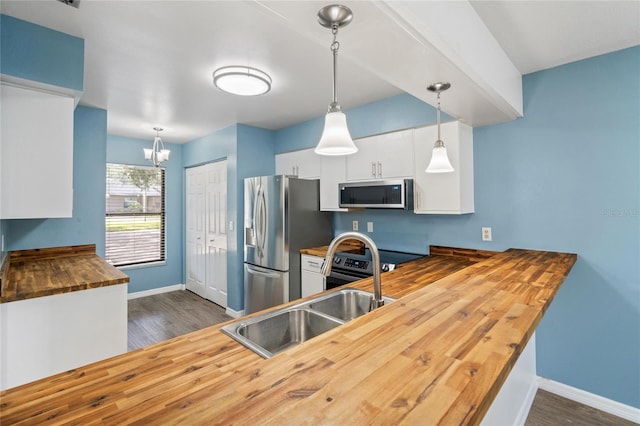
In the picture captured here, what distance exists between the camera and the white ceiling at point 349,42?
50.1 inches

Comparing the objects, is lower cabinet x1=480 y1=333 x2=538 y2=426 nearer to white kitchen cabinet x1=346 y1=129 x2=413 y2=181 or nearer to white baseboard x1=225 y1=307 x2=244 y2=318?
white kitchen cabinet x1=346 y1=129 x2=413 y2=181

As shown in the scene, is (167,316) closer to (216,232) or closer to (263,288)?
(216,232)

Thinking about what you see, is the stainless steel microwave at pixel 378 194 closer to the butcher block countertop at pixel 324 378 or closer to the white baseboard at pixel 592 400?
the butcher block countertop at pixel 324 378

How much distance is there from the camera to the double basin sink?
4.23ft

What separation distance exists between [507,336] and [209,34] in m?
2.18

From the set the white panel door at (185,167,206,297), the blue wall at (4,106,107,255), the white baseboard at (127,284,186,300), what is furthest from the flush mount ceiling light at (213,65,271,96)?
the white baseboard at (127,284,186,300)

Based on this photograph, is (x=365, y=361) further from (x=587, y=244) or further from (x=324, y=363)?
(x=587, y=244)

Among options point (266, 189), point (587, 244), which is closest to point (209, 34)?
point (266, 189)

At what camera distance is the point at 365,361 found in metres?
0.78

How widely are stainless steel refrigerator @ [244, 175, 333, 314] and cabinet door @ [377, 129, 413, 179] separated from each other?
981mm

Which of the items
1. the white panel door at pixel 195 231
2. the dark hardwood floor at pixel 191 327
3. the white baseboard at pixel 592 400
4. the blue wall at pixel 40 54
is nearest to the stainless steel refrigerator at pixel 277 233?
the dark hardwood floor at pixel 191 327

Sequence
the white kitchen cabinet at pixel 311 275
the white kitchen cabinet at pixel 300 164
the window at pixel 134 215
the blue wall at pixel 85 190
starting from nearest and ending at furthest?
the blue wall at pixel 85 190
the white kitchen cabinet at pixel 311 275
the white kitchen cabinet at pixel 300 164
the window at pixel 134 215

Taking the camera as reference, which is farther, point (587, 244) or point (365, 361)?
point (587, 244)

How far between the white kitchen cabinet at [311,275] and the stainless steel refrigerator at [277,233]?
66 mm
